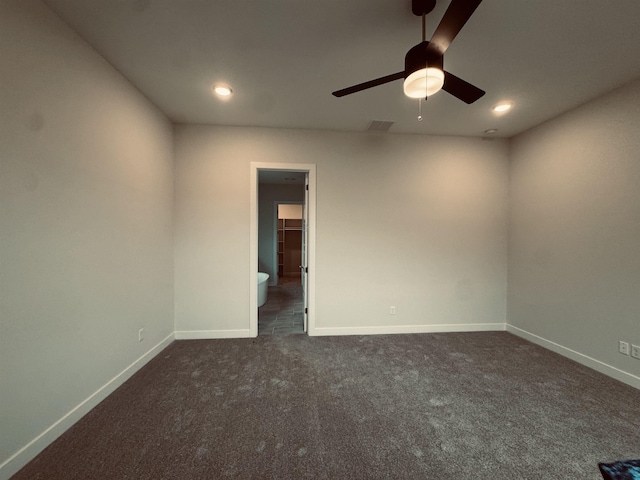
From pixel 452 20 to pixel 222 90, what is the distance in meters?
2.03

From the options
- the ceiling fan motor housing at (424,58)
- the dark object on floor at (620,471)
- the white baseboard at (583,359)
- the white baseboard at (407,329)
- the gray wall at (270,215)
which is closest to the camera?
the dark object on floor at (620,471)

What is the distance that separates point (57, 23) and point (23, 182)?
42.8 inches

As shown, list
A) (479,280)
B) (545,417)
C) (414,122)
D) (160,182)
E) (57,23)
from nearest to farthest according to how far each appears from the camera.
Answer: (57,23) → (545,417) → (160,182) → (414,122) → (479,280)

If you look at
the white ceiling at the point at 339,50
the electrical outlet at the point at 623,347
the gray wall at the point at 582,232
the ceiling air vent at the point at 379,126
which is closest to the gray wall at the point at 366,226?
the ceiling air vent at the point at 379,126

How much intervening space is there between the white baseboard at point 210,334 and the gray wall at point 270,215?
12.1ft

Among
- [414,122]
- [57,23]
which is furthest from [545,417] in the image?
[57,23]

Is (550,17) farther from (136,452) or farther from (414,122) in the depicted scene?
(136,452)

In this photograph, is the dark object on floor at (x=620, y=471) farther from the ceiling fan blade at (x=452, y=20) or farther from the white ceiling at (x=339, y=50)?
the white ceiling at (x=339, y=50)

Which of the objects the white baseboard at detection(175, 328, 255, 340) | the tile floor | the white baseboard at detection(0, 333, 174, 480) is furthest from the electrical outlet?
the white baseboard at detection(0, 333, 174, 480)

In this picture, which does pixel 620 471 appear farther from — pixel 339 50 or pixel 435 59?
pixel 339 50

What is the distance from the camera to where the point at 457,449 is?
149 centimetres

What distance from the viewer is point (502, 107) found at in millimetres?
2637

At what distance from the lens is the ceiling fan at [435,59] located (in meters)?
1.05

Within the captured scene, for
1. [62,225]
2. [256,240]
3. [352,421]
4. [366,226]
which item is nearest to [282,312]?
[256,240]
